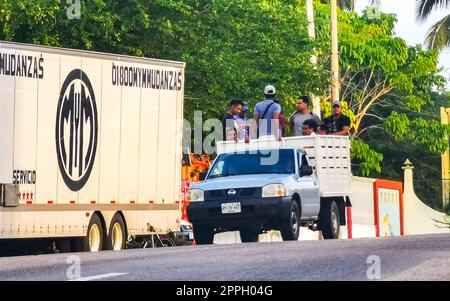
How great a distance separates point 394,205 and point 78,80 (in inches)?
1213

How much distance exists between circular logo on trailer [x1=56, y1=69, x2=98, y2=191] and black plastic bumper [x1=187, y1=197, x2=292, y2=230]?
1917 mm

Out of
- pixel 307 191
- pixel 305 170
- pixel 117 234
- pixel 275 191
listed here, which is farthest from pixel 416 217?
pixel 275 191

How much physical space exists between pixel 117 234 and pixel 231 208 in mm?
2687

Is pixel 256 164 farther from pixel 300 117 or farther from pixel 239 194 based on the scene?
pixel 300 117

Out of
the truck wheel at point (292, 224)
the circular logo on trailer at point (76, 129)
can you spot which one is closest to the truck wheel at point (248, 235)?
the truck wheel at point (292, 224)

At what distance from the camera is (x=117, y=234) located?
24875mm

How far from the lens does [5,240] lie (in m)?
23.7

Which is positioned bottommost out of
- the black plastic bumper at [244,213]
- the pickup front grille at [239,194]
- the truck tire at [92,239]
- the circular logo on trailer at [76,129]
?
the truck tire at [92,239]

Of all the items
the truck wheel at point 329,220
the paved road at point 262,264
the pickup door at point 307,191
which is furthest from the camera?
the truck wheel at point 329,220

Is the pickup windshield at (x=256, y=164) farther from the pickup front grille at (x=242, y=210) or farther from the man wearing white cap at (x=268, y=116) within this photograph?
the pickup front grille at (x=242, y=210)

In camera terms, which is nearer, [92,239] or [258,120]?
[92,239]

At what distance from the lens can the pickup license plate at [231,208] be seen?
75.7ft

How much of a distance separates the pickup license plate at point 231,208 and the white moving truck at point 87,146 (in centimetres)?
238
